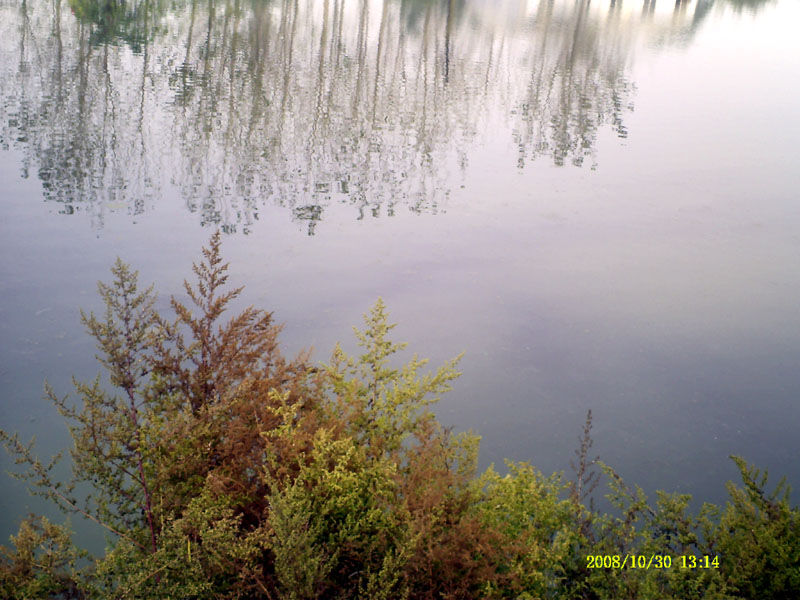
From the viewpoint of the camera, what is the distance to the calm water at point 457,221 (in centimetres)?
488

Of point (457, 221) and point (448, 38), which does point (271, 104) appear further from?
point (448, 38)

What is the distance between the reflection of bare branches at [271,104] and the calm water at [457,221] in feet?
0.21

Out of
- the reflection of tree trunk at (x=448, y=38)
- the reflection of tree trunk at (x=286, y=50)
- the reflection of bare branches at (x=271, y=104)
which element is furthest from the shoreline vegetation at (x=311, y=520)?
the reflection of tree trunk at (x=448, y=38)

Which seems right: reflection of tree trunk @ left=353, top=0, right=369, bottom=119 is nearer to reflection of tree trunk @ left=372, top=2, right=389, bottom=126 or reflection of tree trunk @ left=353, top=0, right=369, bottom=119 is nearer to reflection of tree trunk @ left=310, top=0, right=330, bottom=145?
reflection of tree trunk @ left=372, top=2, right=389, bottom=126

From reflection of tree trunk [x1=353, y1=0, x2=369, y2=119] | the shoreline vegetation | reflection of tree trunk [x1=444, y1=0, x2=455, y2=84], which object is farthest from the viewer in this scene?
reflection of tree trunk [x1=444, y1=0, x2=455, y2=84]

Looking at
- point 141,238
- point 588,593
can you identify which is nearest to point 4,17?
point 141,238

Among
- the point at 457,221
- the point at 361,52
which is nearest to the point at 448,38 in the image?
the point at 361,52

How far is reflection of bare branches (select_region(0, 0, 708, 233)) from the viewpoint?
7961mm

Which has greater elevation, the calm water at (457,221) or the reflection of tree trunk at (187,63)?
Result: the reflection of tree trunk at (187,63)
